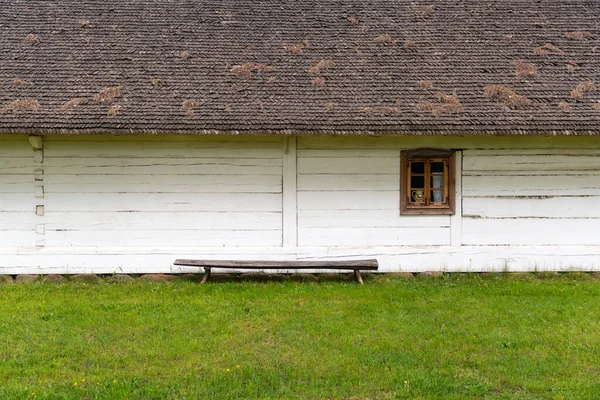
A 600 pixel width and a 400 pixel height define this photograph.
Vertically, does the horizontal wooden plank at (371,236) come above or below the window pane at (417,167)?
below

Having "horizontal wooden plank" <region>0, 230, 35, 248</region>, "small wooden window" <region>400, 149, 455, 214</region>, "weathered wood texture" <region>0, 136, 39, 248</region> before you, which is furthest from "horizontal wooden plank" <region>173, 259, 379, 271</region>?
"weathered wood texture" <region>0, 136, 39, 248</region>

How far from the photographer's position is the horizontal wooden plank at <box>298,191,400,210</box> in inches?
308

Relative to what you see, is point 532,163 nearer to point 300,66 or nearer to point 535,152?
point 535,152

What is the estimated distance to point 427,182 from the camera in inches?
311

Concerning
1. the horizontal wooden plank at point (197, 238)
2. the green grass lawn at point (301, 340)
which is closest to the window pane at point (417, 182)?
the green grass lawn at point (301, 340)

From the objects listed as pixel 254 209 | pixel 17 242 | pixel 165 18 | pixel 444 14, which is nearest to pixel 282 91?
pixel 254 209

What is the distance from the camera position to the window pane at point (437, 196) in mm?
7984

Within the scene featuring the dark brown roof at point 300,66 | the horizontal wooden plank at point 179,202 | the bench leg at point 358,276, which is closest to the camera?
the dark brown roof at point 300,66

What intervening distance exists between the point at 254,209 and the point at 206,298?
5.75 ft

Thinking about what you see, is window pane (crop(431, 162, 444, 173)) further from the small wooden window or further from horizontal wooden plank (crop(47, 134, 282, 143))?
horizontal wooden plank (crop(47, 134, 282, 143))

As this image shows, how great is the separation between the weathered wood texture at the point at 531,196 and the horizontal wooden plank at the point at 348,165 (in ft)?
3.95

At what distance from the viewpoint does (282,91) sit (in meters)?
7.77

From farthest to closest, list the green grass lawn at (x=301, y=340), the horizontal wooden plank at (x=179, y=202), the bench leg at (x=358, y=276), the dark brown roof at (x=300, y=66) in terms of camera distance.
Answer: the horizontal wooden plank at (x=179, y=202), the bench leg at (x=358, y=276), the dark brown roof at (x=300, y=66), the green grass lawn at (x=301, y=340)

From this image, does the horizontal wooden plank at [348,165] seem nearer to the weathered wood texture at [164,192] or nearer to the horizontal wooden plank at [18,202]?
the weathered wood texture at [164,192]
